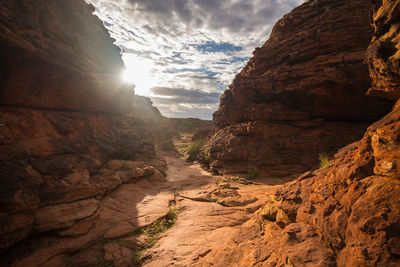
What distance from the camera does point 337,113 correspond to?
42.1 feet

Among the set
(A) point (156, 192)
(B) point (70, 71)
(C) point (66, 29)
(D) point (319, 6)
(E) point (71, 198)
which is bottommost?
(A) point (156, 192)

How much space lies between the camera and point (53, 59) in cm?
1014

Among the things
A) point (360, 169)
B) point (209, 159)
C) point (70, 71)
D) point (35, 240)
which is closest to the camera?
point (360, 169)

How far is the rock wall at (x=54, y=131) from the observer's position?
5777 millimetres

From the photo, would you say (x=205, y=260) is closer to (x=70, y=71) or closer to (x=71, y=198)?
(x=71, y=198)

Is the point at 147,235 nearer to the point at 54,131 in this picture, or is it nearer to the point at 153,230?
the point at 153,230

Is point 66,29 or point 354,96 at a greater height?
point 66,29

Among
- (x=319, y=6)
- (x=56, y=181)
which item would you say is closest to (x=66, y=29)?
(x=56, y=181)

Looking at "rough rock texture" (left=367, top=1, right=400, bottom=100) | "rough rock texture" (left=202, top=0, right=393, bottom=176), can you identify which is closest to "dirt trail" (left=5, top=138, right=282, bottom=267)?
"rough rock texture" (left=367, top=1, right=400, bottom=100)

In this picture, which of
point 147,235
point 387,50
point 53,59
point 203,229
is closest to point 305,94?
point 387,50

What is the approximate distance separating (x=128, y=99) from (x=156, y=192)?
1376cm

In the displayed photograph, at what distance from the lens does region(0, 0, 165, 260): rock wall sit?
5.78m

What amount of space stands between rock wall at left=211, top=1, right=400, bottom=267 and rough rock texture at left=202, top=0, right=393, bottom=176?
9592 mm

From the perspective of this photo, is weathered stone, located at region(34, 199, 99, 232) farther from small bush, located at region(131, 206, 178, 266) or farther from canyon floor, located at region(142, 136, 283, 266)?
canyon floor, located at region(142, 136, 283, 266)
